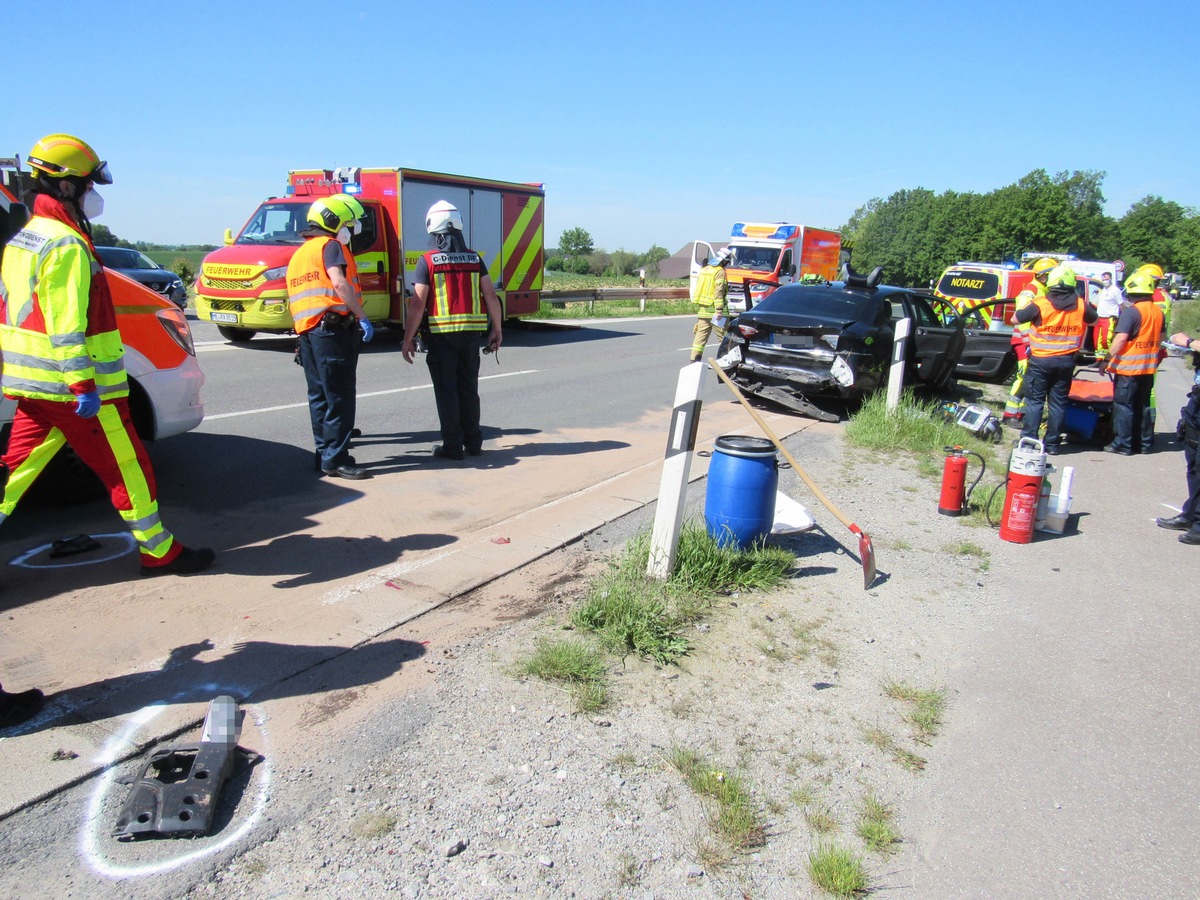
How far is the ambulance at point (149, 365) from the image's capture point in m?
5.19

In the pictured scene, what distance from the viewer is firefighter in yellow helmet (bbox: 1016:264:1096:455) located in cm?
822

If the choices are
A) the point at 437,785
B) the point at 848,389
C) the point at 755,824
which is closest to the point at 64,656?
the point at 437,785

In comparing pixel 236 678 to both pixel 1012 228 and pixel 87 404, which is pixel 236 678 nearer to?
pixel 87 404

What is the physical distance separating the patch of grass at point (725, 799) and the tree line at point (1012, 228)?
61.6 m

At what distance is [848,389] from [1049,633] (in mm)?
5331

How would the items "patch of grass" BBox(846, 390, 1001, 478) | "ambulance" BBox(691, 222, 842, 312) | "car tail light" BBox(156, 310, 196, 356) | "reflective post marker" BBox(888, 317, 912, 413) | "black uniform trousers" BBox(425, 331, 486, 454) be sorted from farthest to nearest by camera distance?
"ambulance" BBox(691, 222, 842, 312)
"reflective post marker" BBox(888, 317, 912, 413)
"patch of grass" BBox(846, 390, 1001, 478)
"black uniform trousers" BBox(425, 331, 486, 454)
"car tail light" BBox(156, 310, 196, 356)

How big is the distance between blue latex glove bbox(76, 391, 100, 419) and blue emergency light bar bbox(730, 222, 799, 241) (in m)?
23.6

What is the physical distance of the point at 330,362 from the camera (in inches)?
237

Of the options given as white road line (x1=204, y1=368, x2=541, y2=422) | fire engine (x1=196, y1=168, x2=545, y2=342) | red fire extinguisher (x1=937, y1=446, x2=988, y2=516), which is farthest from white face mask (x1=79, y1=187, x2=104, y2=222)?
fire engine (x1=196, y1=168, x2=545, y2=342)

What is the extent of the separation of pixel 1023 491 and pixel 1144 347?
4.43 metres

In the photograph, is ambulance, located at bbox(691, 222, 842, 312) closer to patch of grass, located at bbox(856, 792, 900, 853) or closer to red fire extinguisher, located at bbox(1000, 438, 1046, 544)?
red fire extinguisher, located at bbox(1000, 438, 1046, 544)

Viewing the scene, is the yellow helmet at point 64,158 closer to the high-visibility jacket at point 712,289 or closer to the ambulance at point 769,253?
the high-visibility jacket at point 712,289

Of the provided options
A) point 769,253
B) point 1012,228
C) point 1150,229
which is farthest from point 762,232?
point 1150,229

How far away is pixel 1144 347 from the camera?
8.85 meters
